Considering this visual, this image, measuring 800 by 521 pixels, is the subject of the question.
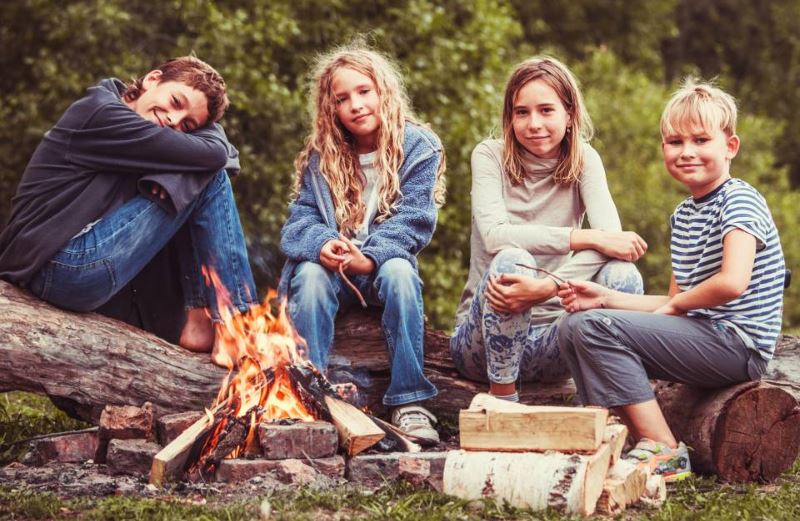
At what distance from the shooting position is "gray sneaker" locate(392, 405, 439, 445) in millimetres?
4336

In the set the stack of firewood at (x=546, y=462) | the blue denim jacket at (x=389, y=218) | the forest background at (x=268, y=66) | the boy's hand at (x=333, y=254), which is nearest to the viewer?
→ the stack of firewood at (x=546, y=462)

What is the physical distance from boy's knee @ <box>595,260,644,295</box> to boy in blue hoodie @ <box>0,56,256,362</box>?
1.54 meters

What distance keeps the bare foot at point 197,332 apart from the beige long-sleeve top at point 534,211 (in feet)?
3.69

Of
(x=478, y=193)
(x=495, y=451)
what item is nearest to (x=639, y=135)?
(x=478, y=193)

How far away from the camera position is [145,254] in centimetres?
441

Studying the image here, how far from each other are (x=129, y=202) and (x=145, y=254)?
23 cm

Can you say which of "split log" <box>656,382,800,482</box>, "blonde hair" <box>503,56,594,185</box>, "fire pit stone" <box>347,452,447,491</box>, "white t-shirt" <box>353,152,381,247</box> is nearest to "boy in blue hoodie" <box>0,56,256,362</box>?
"white t-shirt" <box>353,152,381,247</box>

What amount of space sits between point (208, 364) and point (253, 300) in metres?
0.36

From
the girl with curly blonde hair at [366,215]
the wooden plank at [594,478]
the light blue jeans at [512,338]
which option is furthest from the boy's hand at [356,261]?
the wooden plank at [594,478]

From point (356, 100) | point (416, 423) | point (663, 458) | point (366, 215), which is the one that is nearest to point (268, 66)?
point (356, 100)

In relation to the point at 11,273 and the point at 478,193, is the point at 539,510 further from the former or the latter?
the point at 11,273

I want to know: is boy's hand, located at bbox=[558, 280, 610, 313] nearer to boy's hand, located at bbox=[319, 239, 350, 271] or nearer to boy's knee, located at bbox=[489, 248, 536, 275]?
boy's knee, located at bbox=[489, 248, 536, 275]

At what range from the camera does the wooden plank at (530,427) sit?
348cm

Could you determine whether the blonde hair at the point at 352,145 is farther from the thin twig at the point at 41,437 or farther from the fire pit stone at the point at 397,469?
the thin twig at the point at 41,437
